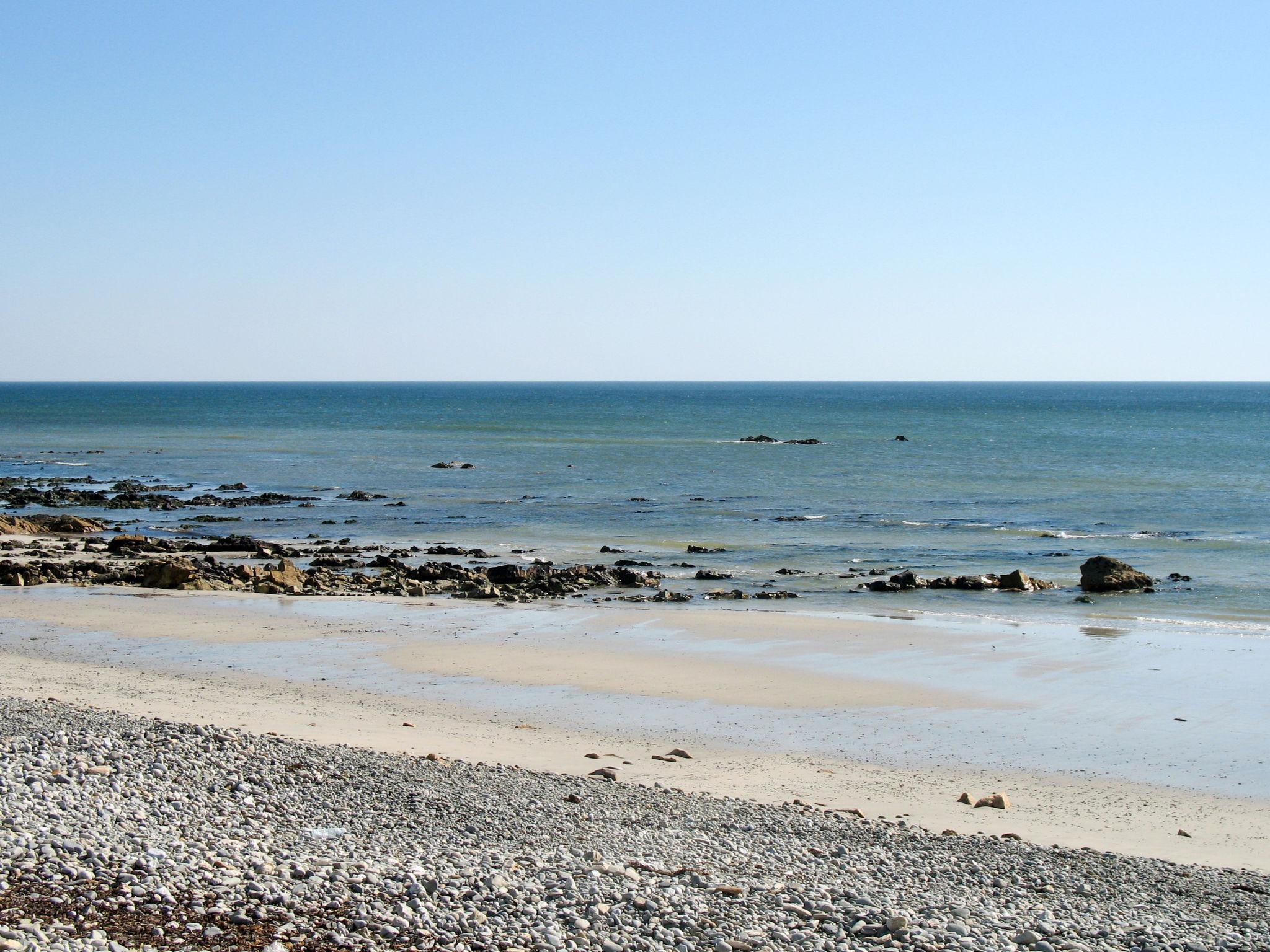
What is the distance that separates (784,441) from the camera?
95.3 meters

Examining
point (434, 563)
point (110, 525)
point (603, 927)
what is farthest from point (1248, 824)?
point (110, 525)

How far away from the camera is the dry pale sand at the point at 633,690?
12.9m

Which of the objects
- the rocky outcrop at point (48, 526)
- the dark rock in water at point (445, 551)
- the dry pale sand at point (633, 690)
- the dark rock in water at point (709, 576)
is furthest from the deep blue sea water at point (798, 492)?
the dry pale sand at point (633, 690)

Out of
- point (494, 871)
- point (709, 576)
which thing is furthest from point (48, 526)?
point (494, 871)

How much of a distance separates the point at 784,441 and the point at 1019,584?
218ft

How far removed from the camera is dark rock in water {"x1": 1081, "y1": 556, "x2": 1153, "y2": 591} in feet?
94.1

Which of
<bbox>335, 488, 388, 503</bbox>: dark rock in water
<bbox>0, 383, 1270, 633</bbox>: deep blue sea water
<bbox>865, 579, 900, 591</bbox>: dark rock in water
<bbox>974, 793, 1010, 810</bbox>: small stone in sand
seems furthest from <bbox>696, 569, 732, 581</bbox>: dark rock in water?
<bbox>335, 488, 388, 503</bbox>: dark rock in water

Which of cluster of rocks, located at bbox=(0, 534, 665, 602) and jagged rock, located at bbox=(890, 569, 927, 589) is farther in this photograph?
jagged rock, located at bbox=(890, 569, 927, 589)

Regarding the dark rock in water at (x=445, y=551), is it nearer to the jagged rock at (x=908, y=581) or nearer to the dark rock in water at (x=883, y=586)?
the dark rock in water at (x=883, y=586)

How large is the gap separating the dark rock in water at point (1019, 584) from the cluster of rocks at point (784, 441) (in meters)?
61.6

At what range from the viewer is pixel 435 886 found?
353 inches

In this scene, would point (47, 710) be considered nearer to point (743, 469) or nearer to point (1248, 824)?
point (1248, 824)

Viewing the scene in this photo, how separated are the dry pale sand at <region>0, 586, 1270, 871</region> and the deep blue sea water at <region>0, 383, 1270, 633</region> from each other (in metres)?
5.91

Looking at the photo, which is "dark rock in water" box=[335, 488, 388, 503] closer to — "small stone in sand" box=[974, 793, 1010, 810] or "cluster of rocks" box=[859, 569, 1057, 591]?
"cluster of rocks" box=[859, 569, 1057, 591]
